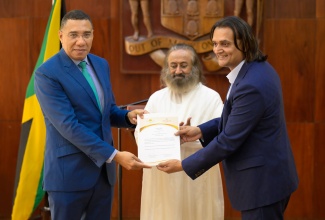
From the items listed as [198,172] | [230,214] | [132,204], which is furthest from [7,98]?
[198,172]

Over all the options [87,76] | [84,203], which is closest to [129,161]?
[84,203]

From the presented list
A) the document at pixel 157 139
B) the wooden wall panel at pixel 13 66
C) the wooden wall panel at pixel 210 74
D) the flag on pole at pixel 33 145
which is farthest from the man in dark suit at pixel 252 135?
the wooden wall panel at pixel 13 66

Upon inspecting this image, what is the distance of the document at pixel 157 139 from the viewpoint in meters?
3.05

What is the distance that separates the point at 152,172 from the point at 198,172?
43.7 inches

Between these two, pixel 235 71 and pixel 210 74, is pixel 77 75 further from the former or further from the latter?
pixel 210 74

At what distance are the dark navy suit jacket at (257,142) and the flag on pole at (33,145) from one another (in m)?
2.17

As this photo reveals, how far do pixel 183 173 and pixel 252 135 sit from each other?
4.28 feet

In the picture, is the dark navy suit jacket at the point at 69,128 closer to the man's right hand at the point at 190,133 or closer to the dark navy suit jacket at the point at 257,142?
the man's right hand at the point at 190,133

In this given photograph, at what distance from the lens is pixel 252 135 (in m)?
2.58

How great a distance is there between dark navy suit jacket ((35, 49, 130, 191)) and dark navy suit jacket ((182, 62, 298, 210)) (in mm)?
720

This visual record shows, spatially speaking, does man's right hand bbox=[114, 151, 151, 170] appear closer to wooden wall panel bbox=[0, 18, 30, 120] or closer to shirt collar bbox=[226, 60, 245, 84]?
shirt collar bbox=[226, 60, 245, 84]

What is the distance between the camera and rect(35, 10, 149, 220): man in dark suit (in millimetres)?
2881

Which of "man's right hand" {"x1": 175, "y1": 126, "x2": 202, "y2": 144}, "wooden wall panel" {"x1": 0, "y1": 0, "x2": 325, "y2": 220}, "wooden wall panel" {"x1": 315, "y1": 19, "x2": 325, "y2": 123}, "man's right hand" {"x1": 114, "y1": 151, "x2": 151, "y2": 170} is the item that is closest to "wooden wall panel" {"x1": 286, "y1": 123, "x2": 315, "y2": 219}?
"wooden wall panel" {"x1": 0, "y1": 0, "x2": 325, "y2": 220}

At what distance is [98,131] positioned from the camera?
9.95 feet
